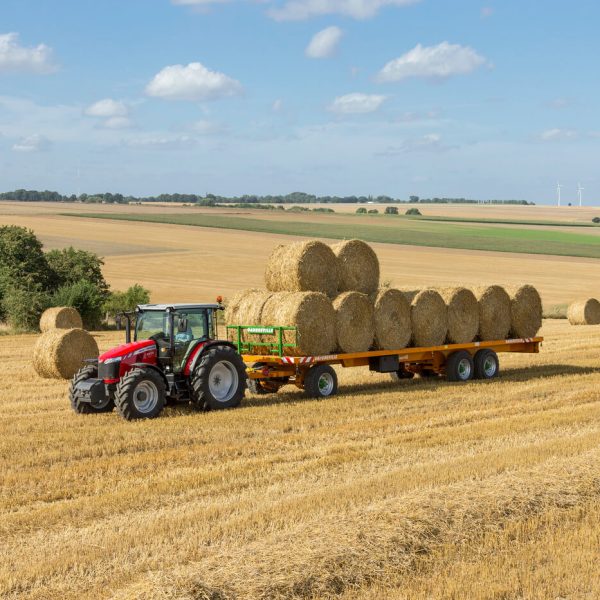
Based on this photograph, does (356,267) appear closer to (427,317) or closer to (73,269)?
(427,317)

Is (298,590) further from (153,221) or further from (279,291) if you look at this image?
(153,221)

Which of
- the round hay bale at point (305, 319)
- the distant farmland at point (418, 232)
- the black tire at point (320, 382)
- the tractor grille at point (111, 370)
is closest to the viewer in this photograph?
the tractor grille at point (111, 370)

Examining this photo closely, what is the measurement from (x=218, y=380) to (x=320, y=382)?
197cm

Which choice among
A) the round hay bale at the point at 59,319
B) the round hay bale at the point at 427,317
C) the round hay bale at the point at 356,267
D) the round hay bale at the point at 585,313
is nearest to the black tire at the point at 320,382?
the round hay bale at the point at 356,267

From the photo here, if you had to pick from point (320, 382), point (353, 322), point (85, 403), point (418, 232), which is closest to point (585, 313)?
point (353, 322)

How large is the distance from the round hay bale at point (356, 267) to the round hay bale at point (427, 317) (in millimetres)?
743

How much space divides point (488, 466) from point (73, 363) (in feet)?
36.5

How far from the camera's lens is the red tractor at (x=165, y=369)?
13344 millimetres

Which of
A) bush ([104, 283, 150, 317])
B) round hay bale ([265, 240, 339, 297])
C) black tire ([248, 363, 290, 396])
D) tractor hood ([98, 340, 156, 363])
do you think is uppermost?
round hay bale ([265, 240, 339, 297])

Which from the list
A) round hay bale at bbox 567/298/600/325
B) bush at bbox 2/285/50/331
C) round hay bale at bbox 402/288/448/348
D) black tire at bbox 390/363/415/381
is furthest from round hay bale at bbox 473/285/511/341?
bush at bbox 2/285/50/331

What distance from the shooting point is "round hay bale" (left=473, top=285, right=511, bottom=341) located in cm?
1825

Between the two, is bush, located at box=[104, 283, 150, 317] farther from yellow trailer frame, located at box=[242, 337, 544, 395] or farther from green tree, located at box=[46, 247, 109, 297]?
yellow trailer frame, located at box=[242, 337, 544, 395]

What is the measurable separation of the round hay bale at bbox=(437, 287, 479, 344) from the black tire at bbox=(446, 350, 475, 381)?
0.25m

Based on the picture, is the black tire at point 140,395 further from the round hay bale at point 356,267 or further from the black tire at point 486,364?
the black tire at point 486,364
